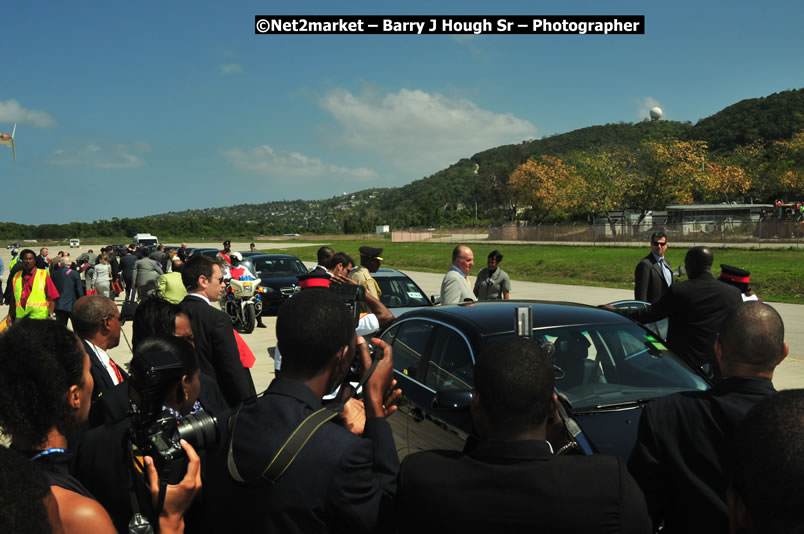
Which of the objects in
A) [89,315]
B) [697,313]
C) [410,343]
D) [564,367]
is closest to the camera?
[89,315]

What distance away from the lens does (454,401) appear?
3574mm

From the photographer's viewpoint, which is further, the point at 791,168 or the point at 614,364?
the point at 791,168

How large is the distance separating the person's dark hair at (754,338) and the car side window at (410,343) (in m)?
2.76

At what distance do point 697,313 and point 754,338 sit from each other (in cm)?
278

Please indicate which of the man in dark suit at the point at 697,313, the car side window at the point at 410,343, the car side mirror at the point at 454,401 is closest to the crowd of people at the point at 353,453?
the car side mirror at the point at 454,401

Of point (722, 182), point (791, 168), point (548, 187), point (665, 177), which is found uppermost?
point (791, 168)

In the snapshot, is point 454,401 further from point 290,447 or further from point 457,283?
point 457,283

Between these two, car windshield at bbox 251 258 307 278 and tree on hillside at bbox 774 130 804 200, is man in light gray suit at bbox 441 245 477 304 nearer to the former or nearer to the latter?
car windshield at bbox 251 258 307 278

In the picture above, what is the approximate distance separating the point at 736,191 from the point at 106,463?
74.4 metres

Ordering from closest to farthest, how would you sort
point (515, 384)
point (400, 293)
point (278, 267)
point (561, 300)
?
point (515, 384)
point (400, 293)
point (561, 300)
point (278, 267)

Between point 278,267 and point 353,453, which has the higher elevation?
point 353,453

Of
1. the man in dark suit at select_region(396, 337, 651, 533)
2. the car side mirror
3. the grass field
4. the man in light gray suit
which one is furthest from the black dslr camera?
the grass field

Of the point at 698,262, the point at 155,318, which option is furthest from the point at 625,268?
the point at 155,318

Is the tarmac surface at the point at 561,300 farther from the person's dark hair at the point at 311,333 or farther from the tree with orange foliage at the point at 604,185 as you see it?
the tree with orange foliage at the point at 604,185
